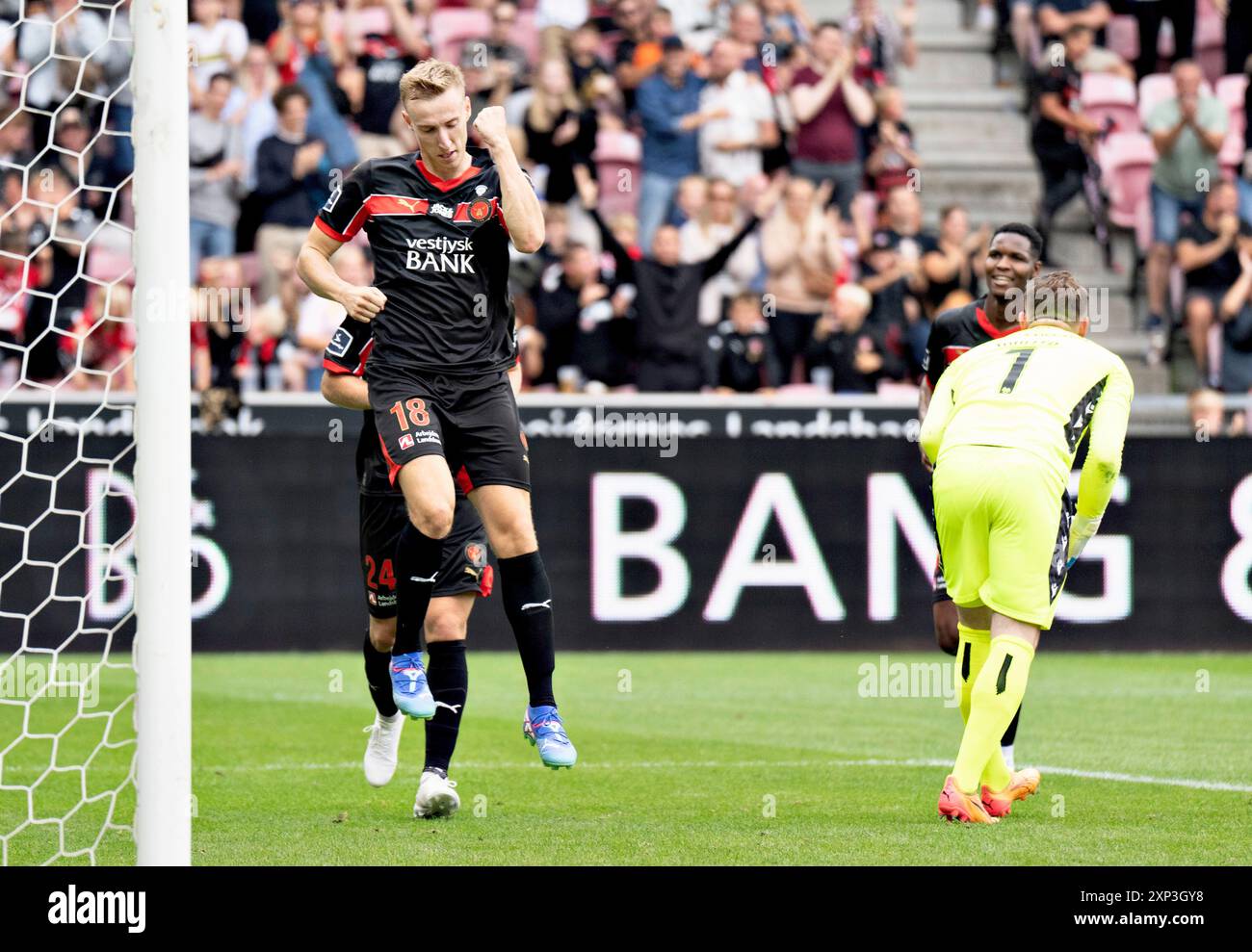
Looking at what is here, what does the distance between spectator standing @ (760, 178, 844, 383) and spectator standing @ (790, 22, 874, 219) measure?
47 cm

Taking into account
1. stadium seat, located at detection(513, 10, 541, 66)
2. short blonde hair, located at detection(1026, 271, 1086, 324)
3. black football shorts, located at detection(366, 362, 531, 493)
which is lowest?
black football shorts, located at detection(366, 362, 531, 493)

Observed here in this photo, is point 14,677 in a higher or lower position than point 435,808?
lower

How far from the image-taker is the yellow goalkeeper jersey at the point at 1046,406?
674cm

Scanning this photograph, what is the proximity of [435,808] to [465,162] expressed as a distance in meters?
2.28

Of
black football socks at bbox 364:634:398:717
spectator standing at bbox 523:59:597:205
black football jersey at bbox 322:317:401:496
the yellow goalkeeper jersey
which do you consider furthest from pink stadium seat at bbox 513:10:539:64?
the yellow goalkeeper jersey

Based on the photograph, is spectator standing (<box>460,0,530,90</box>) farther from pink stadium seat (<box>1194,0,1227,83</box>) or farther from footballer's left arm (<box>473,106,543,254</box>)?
footballer's left arm (<box>473,106,543,254</box>)

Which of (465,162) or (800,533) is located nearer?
(465,162)

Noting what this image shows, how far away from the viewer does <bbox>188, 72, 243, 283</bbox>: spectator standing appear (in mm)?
15703

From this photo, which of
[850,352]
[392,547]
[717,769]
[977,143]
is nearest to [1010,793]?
[717,769]

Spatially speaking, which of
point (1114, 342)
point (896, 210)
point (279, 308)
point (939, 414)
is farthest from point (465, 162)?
point (1114, 342)

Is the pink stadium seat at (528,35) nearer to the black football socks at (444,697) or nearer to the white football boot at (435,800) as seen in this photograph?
the black football socks at (444,697)

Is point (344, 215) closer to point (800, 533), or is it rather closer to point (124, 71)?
point (800, 533)

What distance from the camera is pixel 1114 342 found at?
1669 cm

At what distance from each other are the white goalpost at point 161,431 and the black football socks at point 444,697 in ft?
6.75
